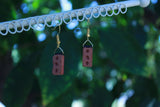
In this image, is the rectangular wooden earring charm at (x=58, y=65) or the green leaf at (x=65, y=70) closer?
the rectangular wooden earring charm at (x=58, y=65)

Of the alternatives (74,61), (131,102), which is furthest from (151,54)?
(74,61)

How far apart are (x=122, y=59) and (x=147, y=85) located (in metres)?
0.38

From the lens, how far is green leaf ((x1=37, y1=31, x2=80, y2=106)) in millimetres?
799

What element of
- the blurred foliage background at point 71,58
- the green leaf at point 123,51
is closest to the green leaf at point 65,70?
the blurred foliage background at point 71,58

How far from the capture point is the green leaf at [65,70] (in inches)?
31.5

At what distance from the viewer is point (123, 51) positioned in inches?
35.0

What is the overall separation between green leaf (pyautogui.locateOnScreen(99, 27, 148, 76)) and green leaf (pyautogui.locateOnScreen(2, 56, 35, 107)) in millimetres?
317

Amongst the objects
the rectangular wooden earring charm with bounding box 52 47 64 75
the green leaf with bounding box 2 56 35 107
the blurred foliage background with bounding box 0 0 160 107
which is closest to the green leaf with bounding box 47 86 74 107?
the blurred foliage background with bounding box 0 0 160 107

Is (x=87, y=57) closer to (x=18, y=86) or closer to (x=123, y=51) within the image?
(x=123, y=51)

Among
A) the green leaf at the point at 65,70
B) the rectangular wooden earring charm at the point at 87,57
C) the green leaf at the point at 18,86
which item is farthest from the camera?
the green leaf at the point at 18,86

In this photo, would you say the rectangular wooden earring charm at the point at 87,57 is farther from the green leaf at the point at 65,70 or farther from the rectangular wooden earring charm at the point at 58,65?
the green leaf at the point at 65,70

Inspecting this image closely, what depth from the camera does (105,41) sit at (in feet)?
2.95

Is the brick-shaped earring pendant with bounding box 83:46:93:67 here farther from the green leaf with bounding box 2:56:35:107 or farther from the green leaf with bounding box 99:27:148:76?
the green leaf with bounding box 2:56:35:107

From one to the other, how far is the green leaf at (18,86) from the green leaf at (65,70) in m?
0.17
